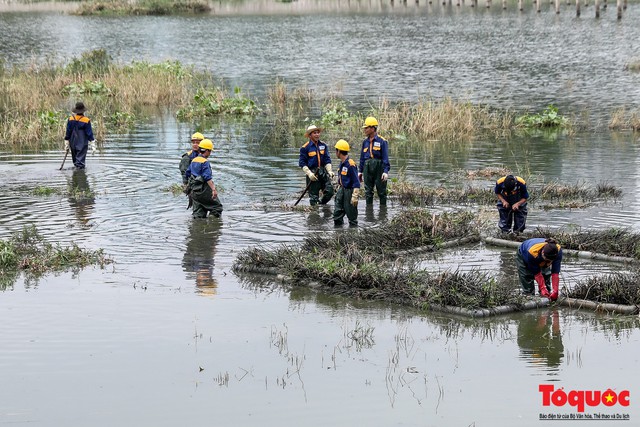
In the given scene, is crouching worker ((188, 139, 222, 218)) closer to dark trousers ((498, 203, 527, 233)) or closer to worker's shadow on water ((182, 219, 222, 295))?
worker's shadow on water ((182, 219, 222, 295))

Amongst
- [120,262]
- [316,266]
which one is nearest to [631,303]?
[316,266]

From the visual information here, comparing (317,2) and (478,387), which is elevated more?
(317,2)

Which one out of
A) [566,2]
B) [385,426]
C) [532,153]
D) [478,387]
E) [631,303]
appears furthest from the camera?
[566,2]

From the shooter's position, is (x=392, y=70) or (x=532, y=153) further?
(x=392, y=70)

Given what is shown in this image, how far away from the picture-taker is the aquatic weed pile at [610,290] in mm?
11977

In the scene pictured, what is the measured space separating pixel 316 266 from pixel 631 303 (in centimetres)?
390

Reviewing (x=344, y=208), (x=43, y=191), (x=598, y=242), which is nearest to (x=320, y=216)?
(x=344, y=208)

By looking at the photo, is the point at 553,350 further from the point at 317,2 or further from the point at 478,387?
the point at 317,2

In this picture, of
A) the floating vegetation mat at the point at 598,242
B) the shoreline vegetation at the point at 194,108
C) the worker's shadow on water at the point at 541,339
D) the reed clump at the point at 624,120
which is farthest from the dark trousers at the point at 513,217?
the reed clump at the point at 624,120

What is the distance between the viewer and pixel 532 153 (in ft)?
77.9

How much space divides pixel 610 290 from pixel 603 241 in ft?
8.32

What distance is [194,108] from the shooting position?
3091 cm

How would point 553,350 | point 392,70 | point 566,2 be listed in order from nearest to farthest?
point 553,350 < point 392,70 < point 566,2

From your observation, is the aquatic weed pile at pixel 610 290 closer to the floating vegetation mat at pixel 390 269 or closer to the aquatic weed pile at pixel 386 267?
the floating vegetation mat at pixel 390 269
